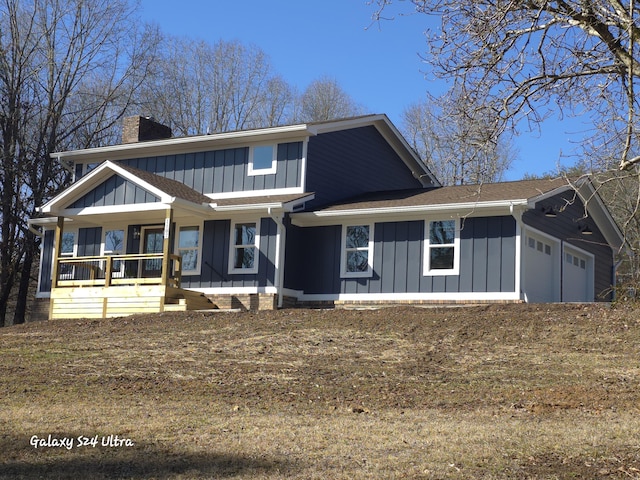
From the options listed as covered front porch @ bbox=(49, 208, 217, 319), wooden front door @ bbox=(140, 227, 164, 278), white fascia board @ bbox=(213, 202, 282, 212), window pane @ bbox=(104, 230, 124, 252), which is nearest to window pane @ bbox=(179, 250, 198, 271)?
covered front porch @ bbox=(49, 208, 217, 319)

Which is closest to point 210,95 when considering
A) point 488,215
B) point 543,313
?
point 488,215

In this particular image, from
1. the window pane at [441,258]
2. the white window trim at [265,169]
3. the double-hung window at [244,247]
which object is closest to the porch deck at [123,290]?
the double-hung window at [244,247]

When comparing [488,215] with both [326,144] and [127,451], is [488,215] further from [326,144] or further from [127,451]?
[127,451]

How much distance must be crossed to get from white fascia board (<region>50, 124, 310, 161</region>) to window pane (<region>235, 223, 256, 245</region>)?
98.2 inches

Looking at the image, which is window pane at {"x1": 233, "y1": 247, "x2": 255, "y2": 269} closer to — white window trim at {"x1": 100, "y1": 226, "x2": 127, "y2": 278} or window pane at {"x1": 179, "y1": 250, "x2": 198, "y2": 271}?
window pane at {"x1": 179, "y1": 250, "x2": 198, "y2": 271}

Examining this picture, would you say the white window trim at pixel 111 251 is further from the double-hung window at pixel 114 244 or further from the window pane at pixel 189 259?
the window pane at pixel 189 259

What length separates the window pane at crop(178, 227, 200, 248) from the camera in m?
22.9

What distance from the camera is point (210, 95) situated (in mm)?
40125

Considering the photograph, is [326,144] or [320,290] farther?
[326,144]

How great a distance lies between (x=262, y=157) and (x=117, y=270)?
513 centimetres

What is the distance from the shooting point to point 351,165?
24750 millimetres

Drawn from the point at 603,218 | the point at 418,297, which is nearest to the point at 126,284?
the point at 418,297

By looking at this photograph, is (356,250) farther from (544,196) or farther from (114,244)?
(114,244)

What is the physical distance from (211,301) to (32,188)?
37.2ft
